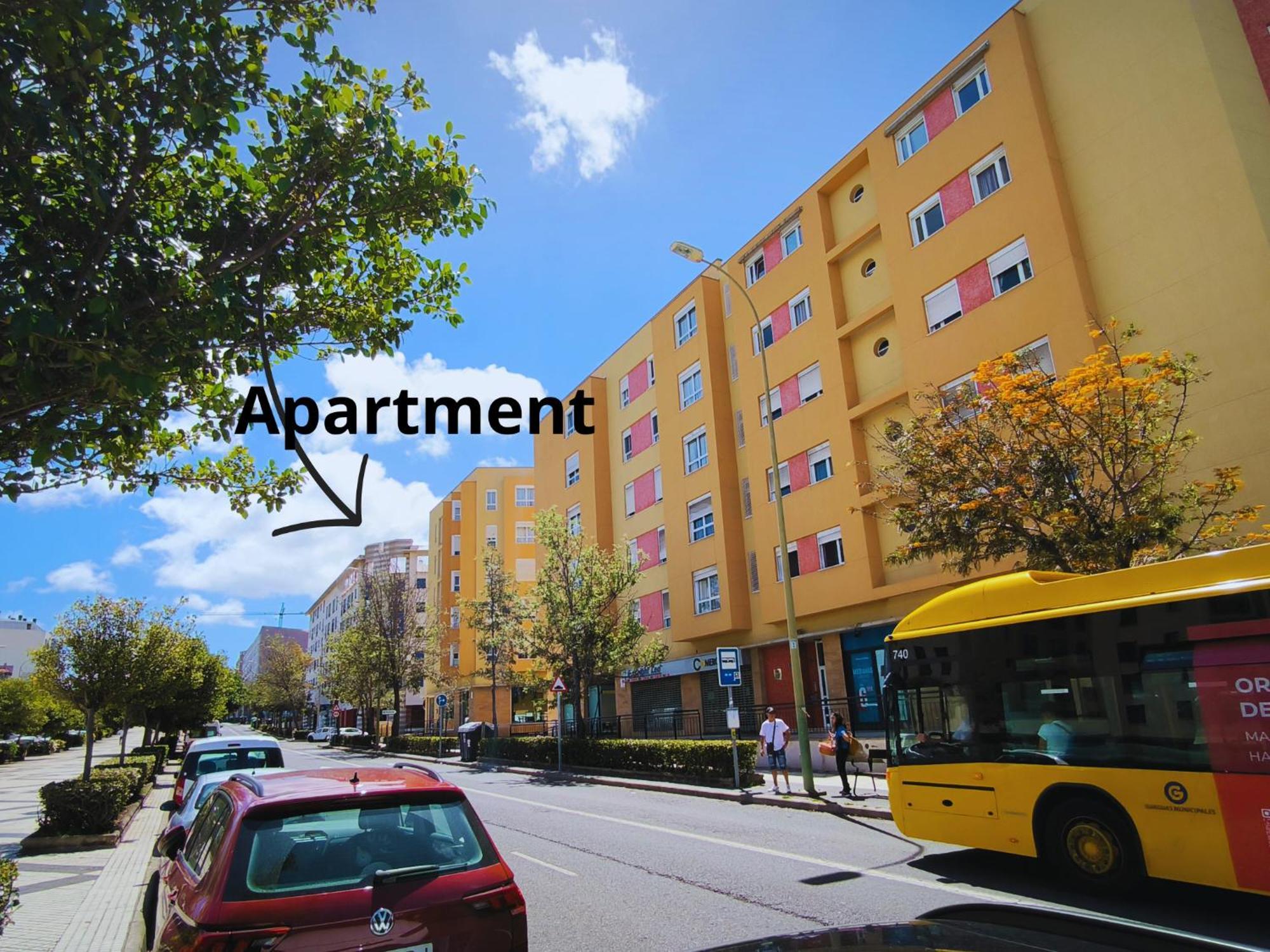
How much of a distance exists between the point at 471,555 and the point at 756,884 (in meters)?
54.8

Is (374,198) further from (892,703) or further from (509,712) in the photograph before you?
(509,712)

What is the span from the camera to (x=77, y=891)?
9.47 m

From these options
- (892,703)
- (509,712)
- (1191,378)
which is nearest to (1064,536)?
(1191,378)

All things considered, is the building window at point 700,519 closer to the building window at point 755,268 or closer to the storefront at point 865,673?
the storefront at point 865,673

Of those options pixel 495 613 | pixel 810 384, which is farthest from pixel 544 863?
pixel 495 613

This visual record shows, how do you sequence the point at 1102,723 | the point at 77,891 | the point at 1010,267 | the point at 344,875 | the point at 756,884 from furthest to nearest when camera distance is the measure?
the point at 1010,267 < the point at 77,891 < the point at 756,884 < the point at 1102,723 < the point at 344,875

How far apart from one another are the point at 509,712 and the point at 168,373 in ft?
163

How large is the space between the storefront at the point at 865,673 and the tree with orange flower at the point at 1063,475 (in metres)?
9.22

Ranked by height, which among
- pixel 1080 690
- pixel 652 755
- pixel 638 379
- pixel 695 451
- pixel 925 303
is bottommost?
pixel 652 755

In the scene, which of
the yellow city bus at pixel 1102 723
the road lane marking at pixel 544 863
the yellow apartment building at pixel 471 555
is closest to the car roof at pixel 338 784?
the road lane marking at pixel 544 863

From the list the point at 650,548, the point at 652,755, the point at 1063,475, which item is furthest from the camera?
the point at 650,548

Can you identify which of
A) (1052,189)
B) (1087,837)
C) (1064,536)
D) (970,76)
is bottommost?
(1087,837)

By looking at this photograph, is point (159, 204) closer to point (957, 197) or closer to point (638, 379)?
point (957, 197)

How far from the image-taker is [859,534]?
74.8 ft
